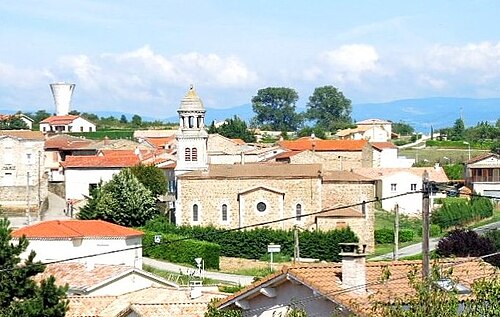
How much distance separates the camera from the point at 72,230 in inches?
2125

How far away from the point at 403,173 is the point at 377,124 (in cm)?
7317

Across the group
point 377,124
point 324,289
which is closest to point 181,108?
point 324,289

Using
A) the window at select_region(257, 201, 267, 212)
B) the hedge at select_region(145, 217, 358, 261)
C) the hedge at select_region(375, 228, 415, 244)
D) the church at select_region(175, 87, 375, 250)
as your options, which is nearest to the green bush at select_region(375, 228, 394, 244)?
the hedge at select_region(375, 228, 415, 244)

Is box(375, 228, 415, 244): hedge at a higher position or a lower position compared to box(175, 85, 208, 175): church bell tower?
lower

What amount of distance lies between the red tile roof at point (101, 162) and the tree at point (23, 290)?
1946 inches

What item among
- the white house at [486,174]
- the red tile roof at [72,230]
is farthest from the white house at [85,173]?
the white house at [486,174]

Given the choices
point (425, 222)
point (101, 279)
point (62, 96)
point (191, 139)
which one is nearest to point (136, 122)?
point (62, 96)

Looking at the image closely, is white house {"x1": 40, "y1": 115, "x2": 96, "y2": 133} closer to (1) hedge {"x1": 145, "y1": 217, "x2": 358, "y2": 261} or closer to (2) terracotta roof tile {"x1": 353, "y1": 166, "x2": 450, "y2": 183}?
(2) terracotta roof tile {"x1": 353, "y1": 166, "x2": 450, "y2": 183}

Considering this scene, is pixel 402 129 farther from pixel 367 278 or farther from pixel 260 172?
pixel 367 278

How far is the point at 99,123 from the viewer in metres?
143

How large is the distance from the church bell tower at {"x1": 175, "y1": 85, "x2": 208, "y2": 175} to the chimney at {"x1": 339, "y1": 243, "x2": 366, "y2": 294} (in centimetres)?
5311

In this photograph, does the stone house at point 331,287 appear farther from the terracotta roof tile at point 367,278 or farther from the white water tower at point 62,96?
the white water tower at point 62,96

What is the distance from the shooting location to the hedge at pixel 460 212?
6950cm

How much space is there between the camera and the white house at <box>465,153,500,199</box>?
8187 cm
